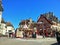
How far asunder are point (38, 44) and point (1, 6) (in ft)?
129

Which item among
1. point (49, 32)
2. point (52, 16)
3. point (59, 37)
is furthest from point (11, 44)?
point (52, 16)

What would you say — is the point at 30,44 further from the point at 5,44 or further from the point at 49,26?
the point at 49,26

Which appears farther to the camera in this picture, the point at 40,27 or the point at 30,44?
the point at 40,27

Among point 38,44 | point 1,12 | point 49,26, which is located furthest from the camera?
point 49,26

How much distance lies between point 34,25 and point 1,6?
28.6m

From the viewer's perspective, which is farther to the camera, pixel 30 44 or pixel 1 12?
pixel 1 12

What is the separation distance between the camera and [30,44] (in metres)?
29.2

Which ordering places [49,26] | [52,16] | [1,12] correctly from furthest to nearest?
[52,16]
[49,26]
[1,12]

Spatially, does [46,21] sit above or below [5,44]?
above

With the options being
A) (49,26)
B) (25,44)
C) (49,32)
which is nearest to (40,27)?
(49,26)

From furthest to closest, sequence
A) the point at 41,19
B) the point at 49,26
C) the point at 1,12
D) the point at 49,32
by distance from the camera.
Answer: the point at 41,19 < the point at 49,26 < the point at 49,32 < the point at 1,12

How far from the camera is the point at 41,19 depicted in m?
91.2

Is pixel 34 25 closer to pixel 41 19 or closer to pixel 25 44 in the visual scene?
pixel 41 19

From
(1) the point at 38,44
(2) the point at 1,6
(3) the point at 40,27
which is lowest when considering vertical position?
(1) the point at 38,44
